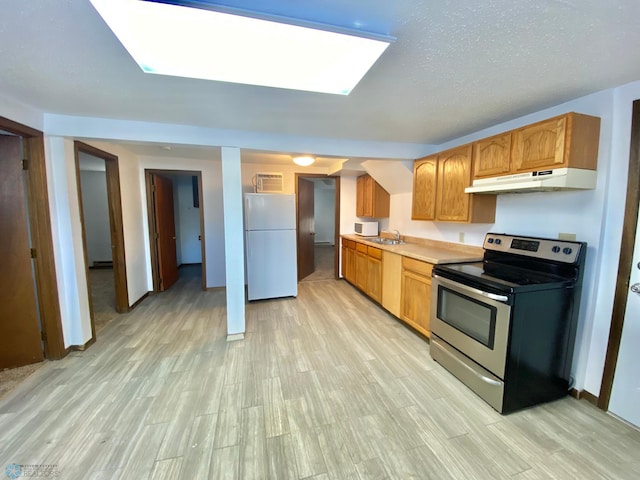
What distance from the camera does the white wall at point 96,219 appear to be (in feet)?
18.8

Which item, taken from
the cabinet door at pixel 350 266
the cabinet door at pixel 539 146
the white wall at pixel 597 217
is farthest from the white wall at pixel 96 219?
the white wall at pixel 597 217

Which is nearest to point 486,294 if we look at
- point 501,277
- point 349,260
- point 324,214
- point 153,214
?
point 501,277

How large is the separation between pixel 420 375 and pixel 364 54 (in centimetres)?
234

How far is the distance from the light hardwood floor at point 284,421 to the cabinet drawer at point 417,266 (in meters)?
0.77

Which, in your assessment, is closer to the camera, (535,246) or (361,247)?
(535,246)

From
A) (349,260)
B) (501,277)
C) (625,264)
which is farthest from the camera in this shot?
(349,260)

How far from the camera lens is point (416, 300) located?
9.12ft

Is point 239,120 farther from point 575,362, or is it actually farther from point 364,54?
point 575,362

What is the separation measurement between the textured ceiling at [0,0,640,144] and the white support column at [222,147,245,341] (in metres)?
0.39

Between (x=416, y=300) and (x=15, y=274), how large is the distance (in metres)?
3.72

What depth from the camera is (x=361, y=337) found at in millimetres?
2826

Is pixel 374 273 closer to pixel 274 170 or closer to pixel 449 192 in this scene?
pixel 449 192

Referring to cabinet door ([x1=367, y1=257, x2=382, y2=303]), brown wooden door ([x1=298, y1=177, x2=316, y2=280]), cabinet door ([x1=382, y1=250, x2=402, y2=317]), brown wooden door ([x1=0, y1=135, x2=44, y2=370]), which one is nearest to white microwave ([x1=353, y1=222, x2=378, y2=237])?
cabinet door ([x1=367, y1=257, x2=382, y2=303])

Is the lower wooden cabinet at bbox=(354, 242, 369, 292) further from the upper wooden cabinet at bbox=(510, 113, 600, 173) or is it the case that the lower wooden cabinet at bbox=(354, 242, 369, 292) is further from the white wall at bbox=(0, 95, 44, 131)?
the white wall at bbox=(0, 95, 44, 131)
